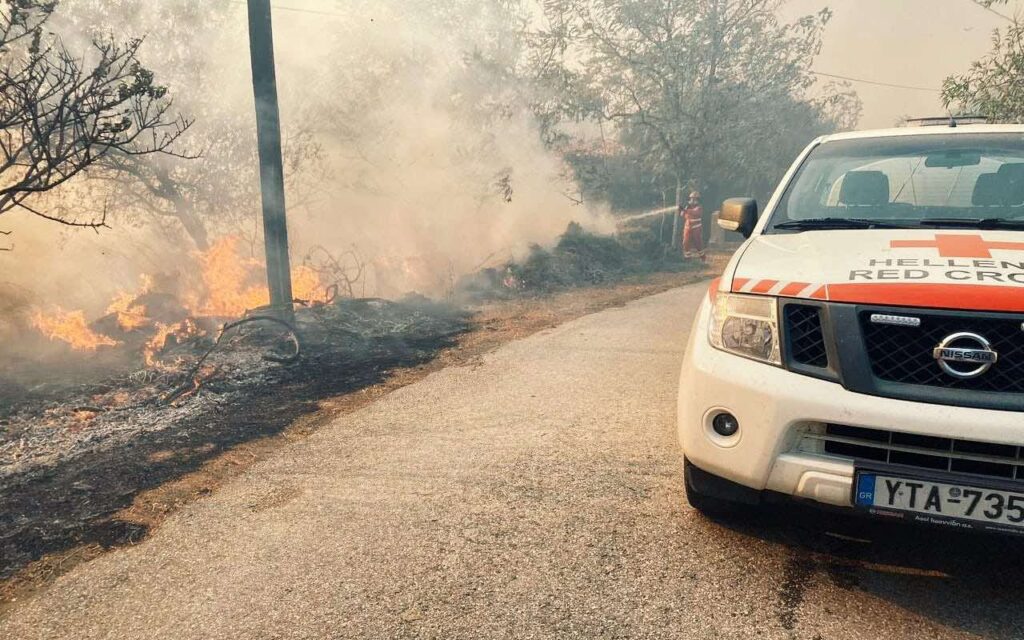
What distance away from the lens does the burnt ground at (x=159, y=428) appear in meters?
3.17

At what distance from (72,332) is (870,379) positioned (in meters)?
7.55

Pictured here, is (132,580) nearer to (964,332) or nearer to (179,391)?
(179,391)

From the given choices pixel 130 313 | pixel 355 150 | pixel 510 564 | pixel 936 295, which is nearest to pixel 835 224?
pixel 936 295

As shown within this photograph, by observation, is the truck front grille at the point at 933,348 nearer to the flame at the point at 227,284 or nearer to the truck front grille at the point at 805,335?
the truck front grille at the point at 805,335

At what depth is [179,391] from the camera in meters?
5.30

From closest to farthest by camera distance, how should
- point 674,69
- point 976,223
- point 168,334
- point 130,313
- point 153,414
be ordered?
point 976,223
point 153,414
point 168,334
point 130,313
point 674,69

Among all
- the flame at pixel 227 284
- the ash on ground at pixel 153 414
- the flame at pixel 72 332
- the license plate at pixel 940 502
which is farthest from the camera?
the flame at pixel 227 284

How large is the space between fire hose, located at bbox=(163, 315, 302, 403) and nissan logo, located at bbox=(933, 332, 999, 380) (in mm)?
5174

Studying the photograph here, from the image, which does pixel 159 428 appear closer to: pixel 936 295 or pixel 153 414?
pixel 153 414

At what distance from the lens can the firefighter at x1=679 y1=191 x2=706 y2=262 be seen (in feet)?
55.6

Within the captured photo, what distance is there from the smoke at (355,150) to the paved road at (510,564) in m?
7.07

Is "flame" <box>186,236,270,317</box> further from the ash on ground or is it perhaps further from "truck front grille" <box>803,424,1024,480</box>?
"truck front grille" <box>803,424,1024,480</box>

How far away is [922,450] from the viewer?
225 cm

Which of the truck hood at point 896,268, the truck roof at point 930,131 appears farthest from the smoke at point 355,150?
the truck hood at point 896,268
